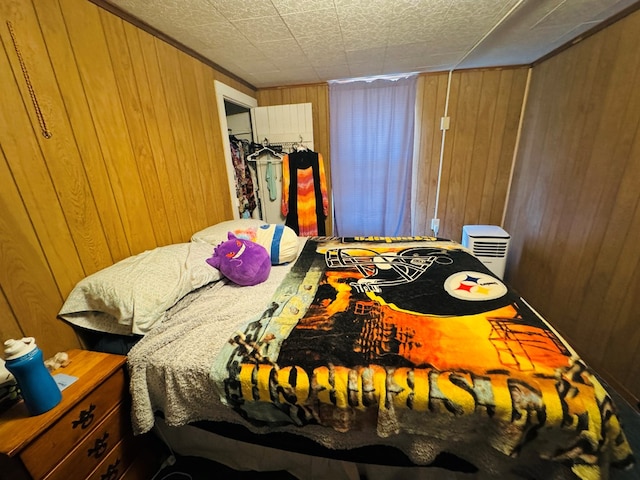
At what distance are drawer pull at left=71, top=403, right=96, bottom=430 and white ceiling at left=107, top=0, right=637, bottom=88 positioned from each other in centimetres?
188

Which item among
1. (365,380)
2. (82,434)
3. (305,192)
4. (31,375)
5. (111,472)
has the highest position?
(305,192)

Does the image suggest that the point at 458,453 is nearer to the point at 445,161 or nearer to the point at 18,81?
the point at 18,81

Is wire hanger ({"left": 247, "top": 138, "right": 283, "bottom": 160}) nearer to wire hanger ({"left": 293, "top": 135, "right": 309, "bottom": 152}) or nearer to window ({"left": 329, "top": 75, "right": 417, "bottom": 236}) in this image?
wire hanger ({"left": 293, "top": 135, "right": 309, "bottom": 152})

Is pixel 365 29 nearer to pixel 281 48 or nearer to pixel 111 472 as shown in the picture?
pixel 281 48

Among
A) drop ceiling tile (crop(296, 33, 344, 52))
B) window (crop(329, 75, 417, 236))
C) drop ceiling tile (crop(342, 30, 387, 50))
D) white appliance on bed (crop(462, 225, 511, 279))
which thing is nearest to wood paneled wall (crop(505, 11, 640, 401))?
white appliance on bed (crop(462, 225, 511, 279))

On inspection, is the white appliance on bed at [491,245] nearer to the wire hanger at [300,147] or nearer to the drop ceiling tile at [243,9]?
the wire hanger at [300,147]

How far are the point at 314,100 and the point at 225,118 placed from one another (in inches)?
42.9

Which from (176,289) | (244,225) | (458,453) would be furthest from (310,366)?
(244,225)

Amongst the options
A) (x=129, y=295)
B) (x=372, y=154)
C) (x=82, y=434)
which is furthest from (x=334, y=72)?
(x=82, y=434)

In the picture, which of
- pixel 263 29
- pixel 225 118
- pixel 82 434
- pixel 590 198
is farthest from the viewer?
pixel 225 118

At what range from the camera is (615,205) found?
5.16 ft

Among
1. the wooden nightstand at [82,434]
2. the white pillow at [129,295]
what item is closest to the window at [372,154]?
the white pillow at [129,295]

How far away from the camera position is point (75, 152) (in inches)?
45.9

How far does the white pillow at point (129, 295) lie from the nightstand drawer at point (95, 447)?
1.07 feet
